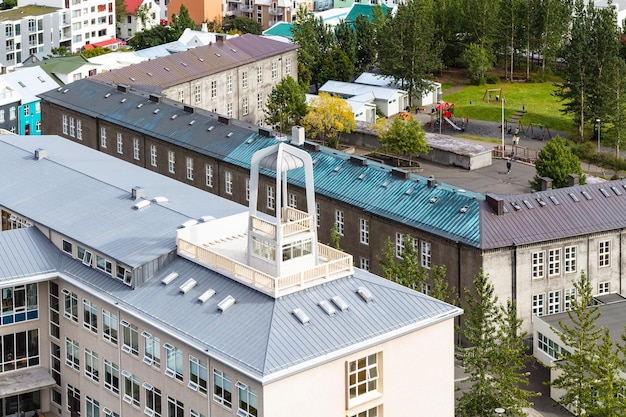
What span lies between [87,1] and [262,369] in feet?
416

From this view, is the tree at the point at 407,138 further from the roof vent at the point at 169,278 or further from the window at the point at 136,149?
the roof vent at the point at 169,278

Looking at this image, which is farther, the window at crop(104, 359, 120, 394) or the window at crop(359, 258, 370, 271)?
the window at crop(359, 258, 370, 271)

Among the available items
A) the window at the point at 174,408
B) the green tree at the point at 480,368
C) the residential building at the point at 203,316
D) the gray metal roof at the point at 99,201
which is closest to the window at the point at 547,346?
the green tree at the point at 480,368

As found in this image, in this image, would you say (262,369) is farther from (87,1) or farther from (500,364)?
(87,1)

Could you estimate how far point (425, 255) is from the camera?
84.0 m

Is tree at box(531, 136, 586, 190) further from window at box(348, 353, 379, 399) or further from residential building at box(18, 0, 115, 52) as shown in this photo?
residential building at box(18, 0, 115, 52)


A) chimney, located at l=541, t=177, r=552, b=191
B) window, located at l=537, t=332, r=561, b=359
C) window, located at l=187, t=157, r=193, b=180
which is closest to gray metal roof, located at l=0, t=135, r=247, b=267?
window, located at l=187, t=157, r=193, b=180

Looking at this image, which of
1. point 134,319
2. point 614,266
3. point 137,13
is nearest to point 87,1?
point 137,13

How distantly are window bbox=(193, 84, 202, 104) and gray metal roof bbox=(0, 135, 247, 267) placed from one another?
38.5 m

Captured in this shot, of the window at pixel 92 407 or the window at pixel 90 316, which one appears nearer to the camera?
the window at pixel 90 316

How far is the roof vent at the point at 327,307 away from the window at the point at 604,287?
29.8 m

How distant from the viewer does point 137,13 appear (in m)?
186

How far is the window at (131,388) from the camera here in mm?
65250

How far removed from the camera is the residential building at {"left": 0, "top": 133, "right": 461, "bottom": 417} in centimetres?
5884
